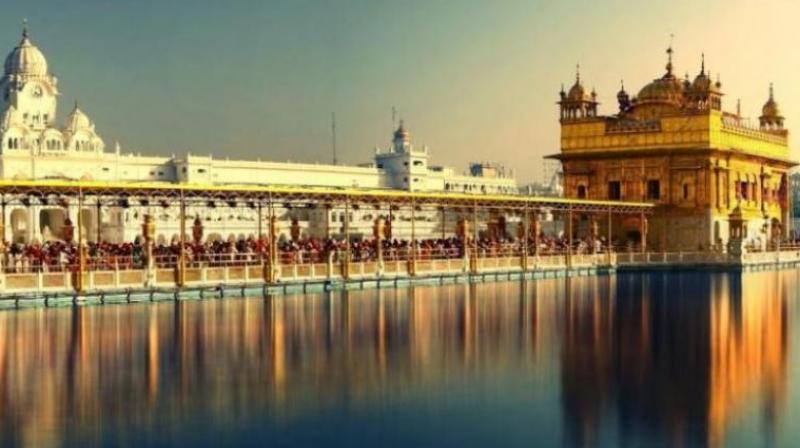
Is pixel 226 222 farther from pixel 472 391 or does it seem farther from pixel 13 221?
pixel 472 391

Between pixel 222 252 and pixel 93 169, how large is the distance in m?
74.9

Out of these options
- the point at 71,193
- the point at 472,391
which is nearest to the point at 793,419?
the point at 472,391

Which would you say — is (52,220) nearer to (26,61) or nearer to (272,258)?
Answer: (26,61)

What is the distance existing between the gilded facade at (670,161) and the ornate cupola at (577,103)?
0.21ft

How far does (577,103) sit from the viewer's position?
Answer: 254ft

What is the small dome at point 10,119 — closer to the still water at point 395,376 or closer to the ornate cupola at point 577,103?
the ornate cupola at point 577,103

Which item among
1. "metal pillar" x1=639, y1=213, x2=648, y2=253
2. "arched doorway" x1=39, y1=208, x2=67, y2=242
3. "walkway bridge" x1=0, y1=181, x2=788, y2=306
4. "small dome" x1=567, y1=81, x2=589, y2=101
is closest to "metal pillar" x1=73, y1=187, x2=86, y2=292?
"walkway bridge" x1=0, y1=181, x2=788, y2=306

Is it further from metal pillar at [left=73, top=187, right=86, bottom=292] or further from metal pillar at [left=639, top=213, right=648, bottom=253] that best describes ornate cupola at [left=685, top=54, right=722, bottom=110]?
metal pillar at [left=73, top=187, right=86, bottom=292]

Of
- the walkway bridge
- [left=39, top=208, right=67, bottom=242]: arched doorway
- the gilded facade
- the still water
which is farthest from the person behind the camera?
[left=39, top=208, right=67, bottom=242]: arched doorway

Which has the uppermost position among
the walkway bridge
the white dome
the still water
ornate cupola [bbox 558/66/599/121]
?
the white dome

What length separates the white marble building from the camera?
106062 millimetres

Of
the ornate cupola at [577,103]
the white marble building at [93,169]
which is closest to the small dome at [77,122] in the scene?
the white marble building at [93,169]

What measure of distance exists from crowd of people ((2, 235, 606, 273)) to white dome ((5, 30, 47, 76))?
82.7 meters

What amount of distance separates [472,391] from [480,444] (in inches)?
147
